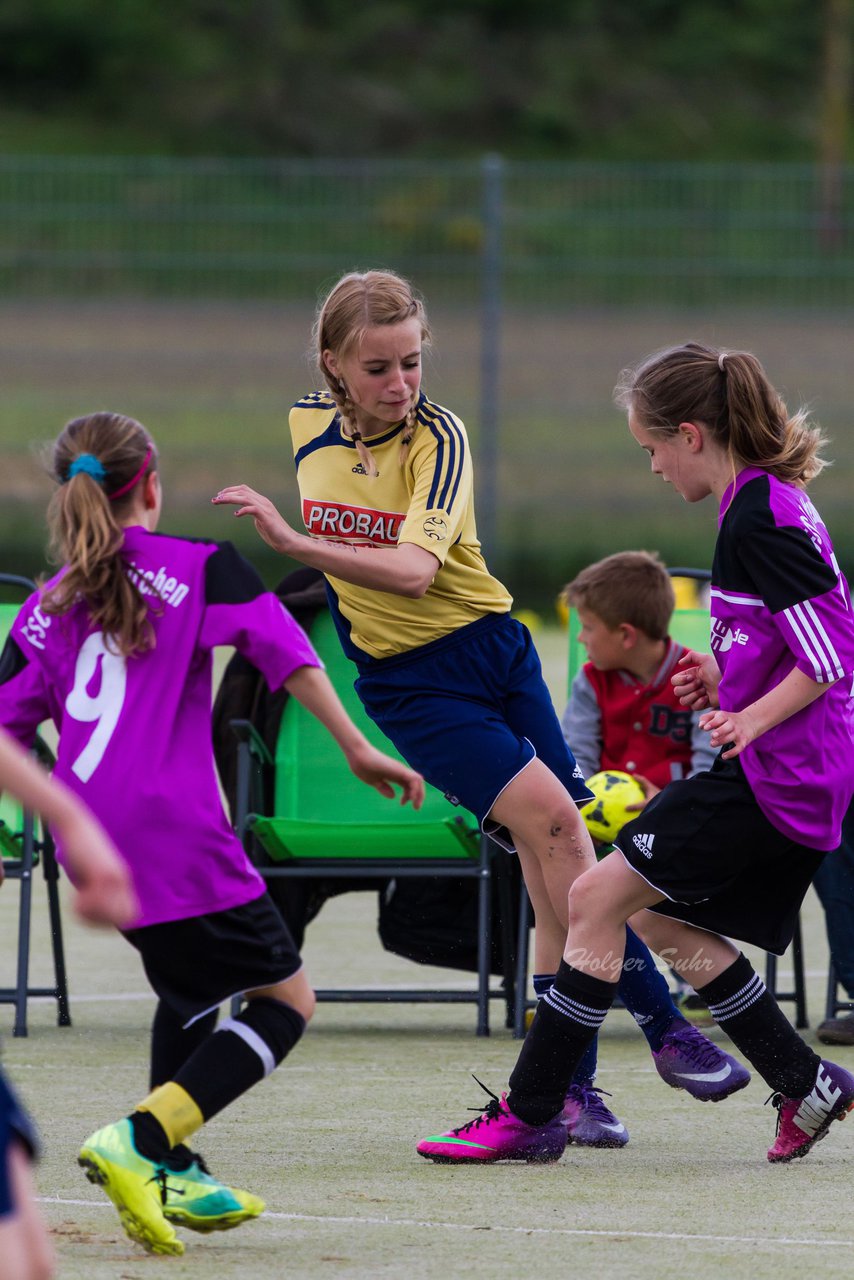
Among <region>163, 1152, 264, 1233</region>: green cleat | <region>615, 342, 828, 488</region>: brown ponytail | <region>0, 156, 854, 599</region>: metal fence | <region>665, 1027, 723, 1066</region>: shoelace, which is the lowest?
<region>163, 1152, 264, 1233</region>: green cleat

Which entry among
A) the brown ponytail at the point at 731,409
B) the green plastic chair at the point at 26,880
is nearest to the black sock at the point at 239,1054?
the brown ponytail at the point at 731,409

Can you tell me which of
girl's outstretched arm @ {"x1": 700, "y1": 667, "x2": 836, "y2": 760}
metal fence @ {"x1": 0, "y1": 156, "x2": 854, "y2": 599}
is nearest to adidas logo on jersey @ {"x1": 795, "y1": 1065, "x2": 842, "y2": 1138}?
girl's outstretched arm @ {"x1": 700, "y1": 667, "x2": 836, "y2": 760}

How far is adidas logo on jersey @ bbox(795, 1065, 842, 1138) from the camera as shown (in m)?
4.25

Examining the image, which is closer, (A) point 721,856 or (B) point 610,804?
(A) point 721,856

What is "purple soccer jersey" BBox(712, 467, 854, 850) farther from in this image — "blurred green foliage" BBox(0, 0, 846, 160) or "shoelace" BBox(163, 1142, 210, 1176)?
"blurred green foliage" BBox(0, 0, 846, 160)

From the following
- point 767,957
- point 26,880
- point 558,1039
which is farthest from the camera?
point 767,957

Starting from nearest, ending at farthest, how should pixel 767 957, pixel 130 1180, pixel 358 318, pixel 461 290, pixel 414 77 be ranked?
1. pixel 130 1180
2. pixel 358 318
3. pixel 767 957
4. pixel 461 290
5. pixel 414 77

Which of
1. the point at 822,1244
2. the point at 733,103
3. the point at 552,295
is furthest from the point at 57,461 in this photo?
the point at 733,103

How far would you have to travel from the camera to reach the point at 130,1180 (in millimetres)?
3463

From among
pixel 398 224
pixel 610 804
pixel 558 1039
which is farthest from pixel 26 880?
pixel 398 224

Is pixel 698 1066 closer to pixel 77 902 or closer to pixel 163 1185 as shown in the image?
pixel 163 1185

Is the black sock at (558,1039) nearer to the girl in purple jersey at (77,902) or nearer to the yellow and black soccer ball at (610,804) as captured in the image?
the yellow and black soccer ball at (610,804)

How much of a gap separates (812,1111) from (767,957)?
1792 mm

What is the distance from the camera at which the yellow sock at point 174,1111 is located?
354 cm
